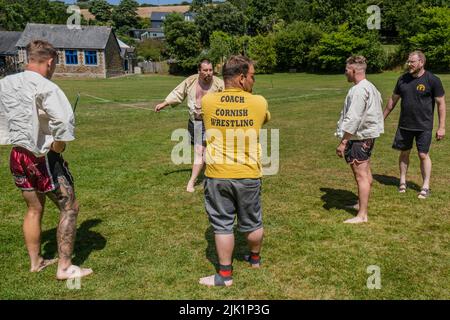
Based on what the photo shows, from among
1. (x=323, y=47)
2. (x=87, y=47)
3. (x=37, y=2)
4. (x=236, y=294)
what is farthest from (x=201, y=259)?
(x=37, y=2)

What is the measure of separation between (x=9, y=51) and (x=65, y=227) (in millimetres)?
72025

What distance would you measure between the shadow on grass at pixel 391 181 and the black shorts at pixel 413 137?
79cm

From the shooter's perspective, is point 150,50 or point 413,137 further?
point 150,50

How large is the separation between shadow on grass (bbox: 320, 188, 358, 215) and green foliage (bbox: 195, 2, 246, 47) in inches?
2742

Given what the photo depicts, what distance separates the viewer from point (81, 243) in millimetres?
5168

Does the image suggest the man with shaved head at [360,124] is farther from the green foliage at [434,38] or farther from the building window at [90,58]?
the building window at [90,58]

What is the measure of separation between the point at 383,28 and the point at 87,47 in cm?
4931

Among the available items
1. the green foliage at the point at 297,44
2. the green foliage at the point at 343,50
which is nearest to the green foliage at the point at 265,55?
the green foliage at the point at 297,44

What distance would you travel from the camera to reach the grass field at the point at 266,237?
163 inches

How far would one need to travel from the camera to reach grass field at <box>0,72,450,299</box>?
4.13 m

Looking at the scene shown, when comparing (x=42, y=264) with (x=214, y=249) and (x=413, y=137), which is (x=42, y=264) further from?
(x=413, y=137)

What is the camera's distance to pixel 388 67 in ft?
185

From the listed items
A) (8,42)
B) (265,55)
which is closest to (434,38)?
(265,55)
